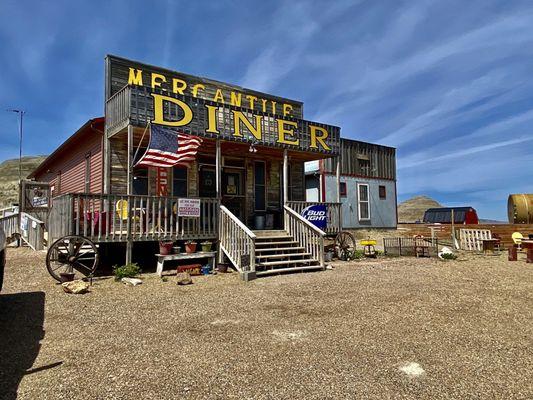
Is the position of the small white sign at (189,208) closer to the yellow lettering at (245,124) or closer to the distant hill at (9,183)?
the yellow lettering at (245,124)

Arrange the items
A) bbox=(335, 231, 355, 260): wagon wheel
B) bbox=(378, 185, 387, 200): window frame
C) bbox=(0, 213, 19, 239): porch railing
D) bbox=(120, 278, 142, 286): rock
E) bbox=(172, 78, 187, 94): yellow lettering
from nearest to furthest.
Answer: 1. bbox=(120, 278, 142, 286): rock
2. bbox=(172, 78, 187, 94): yellow lettering
3. bbox=(335, 231, 355, 260): wagon wheel
4. bbox=(0, 213, 19, 239): porch railing
5. bbox=(378, 185, 387, 200): window frame

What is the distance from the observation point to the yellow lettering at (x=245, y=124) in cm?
1142

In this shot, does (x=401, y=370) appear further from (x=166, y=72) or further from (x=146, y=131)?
(x=166, y=72)

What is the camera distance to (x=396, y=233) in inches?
860

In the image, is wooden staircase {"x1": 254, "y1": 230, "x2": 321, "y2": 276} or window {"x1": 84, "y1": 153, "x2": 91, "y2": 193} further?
window {"x1": 84, "y1": 153, "x2": 91, "y2": 193}

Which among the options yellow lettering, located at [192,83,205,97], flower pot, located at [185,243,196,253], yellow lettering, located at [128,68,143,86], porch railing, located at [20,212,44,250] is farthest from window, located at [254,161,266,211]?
porch railing, located at [20,212,44,250]

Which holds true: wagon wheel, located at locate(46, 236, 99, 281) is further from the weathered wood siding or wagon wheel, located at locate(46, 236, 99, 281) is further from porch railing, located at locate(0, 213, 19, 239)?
the weathered wood siding

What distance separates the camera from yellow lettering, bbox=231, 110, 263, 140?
11417 millimetres

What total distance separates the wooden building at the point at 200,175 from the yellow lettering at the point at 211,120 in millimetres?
31

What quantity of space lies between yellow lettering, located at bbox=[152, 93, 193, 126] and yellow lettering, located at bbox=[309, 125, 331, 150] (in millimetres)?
4522

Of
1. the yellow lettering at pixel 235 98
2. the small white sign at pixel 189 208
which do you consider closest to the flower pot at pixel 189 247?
the small white sign at pixel 189 208

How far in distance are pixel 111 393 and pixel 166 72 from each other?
11.2 meters

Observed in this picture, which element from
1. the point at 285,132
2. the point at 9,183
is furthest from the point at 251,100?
the point at 9,183

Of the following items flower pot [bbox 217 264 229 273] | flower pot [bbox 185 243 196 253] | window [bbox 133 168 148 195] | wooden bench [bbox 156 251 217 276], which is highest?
window [bbox 133 168 148 195]
